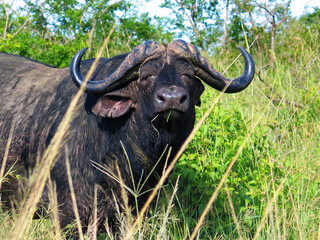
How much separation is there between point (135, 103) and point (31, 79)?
1.41 m

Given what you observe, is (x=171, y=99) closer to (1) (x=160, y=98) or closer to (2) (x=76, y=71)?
(1) (x=160, y=98)

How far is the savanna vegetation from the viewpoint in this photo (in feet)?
12.9

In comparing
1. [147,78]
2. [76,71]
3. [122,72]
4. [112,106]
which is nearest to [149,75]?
[147,78]

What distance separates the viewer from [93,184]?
12.4ft

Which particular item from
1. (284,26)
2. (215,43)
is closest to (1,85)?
(215,43)

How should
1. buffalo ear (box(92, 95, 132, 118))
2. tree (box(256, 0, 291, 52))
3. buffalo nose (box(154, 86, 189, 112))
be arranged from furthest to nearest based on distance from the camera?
1. tree (box(256, 0, 291, 52))
2. buffalo ear (box(92, 95, 132, 118))
3. buffalo nose (box(154, 86, 189, 112))

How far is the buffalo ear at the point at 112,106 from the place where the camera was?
12.2 feet

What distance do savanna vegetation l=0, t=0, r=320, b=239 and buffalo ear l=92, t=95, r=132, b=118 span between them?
497mm

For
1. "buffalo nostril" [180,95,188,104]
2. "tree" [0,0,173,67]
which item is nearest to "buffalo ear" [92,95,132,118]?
"buffalo nostril" [180,95,188,104]

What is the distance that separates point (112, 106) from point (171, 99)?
0.69 metres

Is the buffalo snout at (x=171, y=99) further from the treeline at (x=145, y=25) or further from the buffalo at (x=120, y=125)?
the treeline at (x=145, y=25)

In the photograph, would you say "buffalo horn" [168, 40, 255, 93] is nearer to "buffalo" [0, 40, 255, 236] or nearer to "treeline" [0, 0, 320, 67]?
"buffalo" [0, 40, 255, 236]

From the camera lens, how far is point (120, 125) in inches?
151

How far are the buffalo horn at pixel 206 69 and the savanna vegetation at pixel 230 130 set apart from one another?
0.52 feet
